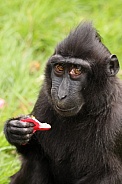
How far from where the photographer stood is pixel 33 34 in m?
9.20

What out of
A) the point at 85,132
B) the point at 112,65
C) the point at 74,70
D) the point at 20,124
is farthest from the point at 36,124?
the point at 112,65

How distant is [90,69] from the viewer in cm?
620

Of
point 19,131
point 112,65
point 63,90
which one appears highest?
point 112,65

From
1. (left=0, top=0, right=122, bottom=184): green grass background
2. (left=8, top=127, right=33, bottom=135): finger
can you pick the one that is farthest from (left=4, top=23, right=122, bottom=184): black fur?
(left=0, top=0, right=122, bottom=184): green grass background

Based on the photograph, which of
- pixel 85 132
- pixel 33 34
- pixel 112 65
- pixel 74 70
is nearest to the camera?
pixel 74 70

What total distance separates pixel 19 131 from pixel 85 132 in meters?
0.57

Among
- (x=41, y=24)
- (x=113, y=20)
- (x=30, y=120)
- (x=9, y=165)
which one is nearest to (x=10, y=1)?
(x=41, y=24)

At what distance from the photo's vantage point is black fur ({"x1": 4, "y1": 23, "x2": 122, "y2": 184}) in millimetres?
6250

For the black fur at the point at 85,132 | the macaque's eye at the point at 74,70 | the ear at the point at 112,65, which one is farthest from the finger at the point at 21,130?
the ear at the point at 112,65

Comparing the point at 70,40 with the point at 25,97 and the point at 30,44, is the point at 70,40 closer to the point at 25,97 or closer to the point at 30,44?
the point at 25,97

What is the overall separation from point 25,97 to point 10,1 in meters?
1.75

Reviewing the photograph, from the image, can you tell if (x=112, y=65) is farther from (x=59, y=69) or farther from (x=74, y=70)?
(x=59, y=69)

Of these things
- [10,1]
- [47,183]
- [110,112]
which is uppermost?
[10,1]

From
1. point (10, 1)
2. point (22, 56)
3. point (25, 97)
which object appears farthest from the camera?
point (10, 1)
